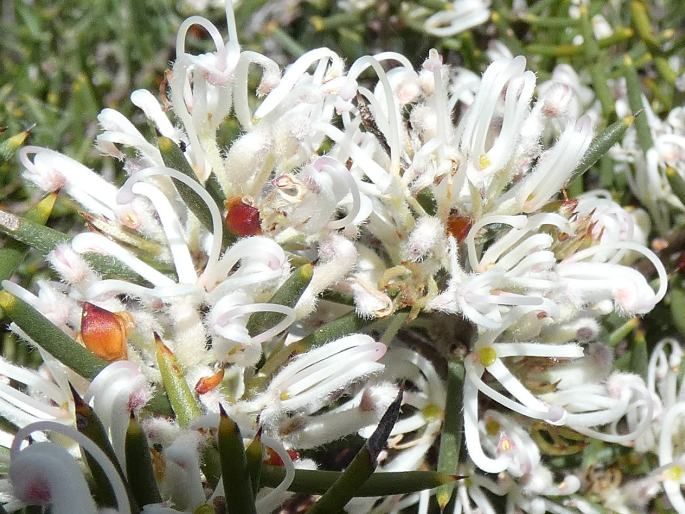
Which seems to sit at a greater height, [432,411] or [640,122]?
[640,122]

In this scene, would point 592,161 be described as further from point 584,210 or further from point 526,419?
point 526,419

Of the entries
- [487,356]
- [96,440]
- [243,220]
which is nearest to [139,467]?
[96,440]

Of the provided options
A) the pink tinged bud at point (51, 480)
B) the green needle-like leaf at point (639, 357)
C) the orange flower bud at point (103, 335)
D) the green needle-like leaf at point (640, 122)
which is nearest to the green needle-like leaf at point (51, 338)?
the orange flower bud at point (103, 335)

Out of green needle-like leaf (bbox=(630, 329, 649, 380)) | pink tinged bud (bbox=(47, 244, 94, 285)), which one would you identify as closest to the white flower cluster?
pink tinged bud (bbox=(47, 244, 94, 285))

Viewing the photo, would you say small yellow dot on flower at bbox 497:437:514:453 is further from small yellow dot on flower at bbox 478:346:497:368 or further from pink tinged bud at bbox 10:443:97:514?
pink tinged bud at bbox 10:443:97:514

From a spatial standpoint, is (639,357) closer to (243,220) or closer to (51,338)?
(243,220)

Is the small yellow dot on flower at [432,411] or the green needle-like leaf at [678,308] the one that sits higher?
the small yellow dot on flower at [432,411]

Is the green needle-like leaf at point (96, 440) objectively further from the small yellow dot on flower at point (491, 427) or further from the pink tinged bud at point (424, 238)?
the small yellow dot on flower at point (491, 427)
